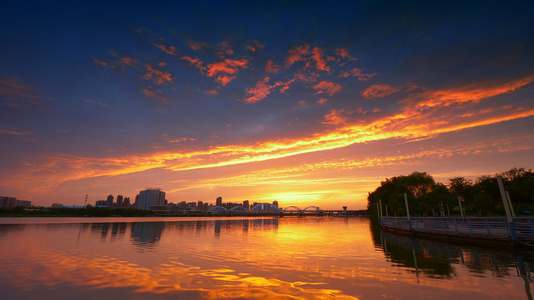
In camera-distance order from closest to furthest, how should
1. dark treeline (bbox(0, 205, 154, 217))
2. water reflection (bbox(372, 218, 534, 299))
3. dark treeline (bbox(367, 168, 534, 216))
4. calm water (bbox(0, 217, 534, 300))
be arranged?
1. calm water (bbox(0, 217, 534, 300))
2. water reflection (bbox(372, 218, 534, 299))
3. dark treeline (bbox(367, 168, 534, 216))
4. dark treeline (bbox(0, 205, 154, 217))

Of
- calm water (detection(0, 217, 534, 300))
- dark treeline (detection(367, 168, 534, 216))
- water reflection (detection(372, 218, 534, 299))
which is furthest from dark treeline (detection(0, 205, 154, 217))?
water reflection (detection(372, 218, 534, 299))

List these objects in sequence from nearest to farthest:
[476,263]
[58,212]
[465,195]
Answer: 1. [476,263]
2. [465,195]
3. [58,212]

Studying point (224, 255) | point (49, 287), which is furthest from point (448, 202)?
point (49, 287)

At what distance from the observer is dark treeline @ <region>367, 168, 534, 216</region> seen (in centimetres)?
6262

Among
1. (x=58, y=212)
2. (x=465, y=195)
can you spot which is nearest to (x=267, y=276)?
(x=465, y=195)

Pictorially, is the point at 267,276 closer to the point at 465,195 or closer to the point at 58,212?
the point at 465,195

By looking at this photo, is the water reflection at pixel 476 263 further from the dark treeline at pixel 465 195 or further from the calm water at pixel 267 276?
the dark treeline at pixel 465 195

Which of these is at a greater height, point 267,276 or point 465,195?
point 465,195

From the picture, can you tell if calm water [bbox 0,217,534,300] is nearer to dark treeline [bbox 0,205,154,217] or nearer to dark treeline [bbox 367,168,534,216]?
dark treeline [bbox 367,168,534,216]

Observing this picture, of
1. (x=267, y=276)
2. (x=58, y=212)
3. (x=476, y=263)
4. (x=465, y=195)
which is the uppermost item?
(x=465, y=195)

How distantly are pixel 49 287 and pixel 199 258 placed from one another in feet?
32.4

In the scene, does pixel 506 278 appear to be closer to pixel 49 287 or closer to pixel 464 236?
pixel 464 236

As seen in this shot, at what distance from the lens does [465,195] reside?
7738 cm

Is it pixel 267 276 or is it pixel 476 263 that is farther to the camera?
pixel 476 263
